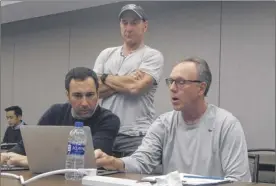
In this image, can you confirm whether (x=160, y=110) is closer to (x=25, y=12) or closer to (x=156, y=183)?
(x=25, y=12)

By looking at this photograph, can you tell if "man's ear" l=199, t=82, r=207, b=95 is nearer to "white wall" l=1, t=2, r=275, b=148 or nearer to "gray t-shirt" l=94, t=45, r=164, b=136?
"gray t-shirt" l=94, t=45, r=164, b=136

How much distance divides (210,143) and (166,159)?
229 millimetres

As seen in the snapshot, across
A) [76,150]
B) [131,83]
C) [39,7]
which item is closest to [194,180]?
[76,150]

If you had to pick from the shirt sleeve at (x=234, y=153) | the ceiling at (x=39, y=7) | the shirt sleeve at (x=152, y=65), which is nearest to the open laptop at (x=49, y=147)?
the shirt sleeve at (x=234, y=153)

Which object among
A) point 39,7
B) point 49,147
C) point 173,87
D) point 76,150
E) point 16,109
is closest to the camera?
point 76,150

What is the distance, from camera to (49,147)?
1698mm

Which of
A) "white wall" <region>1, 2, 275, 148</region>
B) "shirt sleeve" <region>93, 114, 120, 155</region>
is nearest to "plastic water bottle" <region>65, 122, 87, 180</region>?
"shirt sleeve" <region>93, 114, 120, 155</region>

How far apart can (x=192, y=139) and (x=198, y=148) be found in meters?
0.06

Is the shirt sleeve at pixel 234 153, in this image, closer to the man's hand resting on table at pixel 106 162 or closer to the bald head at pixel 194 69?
the bald head at pixel 194 69

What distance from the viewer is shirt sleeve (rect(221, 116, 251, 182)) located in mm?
1783

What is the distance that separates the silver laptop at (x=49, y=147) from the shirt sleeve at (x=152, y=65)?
0.99 meters

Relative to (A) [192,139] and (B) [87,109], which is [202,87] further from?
(B) [87,109]

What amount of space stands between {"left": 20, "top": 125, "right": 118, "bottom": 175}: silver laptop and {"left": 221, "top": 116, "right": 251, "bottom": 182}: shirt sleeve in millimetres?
483

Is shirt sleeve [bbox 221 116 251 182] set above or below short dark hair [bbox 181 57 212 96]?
below
